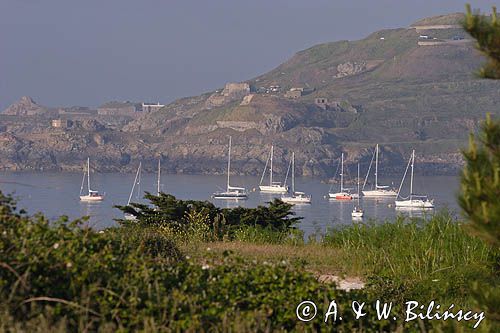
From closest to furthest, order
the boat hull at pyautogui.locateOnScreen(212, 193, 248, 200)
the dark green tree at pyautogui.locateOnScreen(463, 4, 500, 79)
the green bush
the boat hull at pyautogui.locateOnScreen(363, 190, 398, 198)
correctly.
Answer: the dark green tree at pyautogui.locateOnScreen(463, 4, 500, 79) → the green bush → the boat hull at pyautogui.locateOnScreen(212, 193, 248, 200) → the boat hull at pyautogui.locateOnScreen(363, 190, 398, 198)

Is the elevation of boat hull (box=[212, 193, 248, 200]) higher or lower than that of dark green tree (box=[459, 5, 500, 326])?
lower

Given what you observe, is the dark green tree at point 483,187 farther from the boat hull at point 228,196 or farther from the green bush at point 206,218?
the boat hull at point 228,196

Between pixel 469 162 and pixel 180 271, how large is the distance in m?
2.13

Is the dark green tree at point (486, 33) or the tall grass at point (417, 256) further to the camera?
the tall grass at point (417, 256)

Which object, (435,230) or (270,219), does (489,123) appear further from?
(270,219)

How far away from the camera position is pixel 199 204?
49.5 ft

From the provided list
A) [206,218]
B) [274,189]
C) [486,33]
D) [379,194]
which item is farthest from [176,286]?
[274,189]

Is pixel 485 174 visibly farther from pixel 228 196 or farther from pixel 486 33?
pixel 228 196

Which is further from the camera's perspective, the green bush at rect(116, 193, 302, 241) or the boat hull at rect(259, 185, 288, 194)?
the boat hull at rect(259, 185, 288, 194)

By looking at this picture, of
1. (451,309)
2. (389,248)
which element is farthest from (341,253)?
(451,309)

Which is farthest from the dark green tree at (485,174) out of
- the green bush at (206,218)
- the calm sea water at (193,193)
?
the calm sea water at (193,193)

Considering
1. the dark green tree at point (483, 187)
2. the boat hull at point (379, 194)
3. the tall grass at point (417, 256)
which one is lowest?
the boat hull at point (379, 194)

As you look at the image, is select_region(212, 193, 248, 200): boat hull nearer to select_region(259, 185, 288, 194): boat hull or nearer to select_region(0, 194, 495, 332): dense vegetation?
select_region(259, 185, 288, 194): boat hull

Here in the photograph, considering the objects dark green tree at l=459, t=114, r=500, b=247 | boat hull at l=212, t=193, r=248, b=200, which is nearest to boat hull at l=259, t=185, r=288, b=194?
boat hull at l=212, t=193, r=248, b=200
